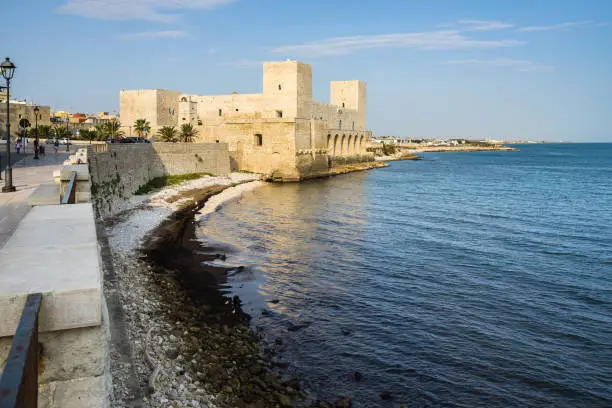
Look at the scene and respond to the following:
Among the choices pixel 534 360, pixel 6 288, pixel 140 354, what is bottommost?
pixel 534 360

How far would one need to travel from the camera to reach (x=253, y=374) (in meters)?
7.91

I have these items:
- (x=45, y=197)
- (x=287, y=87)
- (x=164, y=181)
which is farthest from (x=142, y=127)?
(x=45, y=197)

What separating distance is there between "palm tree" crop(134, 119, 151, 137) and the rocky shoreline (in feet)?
99.6

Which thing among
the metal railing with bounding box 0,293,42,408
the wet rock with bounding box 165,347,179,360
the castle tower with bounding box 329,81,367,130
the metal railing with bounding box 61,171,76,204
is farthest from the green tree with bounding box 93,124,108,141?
the metal railing with bounding box 0,293,42,408

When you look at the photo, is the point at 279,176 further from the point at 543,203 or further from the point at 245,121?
the point at 543,203

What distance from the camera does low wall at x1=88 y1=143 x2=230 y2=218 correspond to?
17891mm

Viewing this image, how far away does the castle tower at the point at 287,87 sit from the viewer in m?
43.6

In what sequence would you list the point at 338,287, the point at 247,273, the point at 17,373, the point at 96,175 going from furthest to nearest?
the point at 96,175 → the point at 247,273 → the point at 338,287 → the point at 17,373

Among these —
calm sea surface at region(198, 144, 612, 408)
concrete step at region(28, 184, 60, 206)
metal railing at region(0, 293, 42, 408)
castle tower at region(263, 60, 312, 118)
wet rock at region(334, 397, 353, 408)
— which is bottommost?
wet rock at region(334, 397, 353, 408)

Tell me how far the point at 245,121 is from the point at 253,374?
121ft

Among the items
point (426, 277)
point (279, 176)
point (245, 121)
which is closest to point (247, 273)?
point (426, 277)

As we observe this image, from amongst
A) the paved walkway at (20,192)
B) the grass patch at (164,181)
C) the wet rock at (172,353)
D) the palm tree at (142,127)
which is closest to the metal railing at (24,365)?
the paved walkway at (20,192)

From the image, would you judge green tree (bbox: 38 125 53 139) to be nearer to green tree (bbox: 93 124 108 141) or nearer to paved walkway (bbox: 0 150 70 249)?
green tree (bbox: 93 124 108 141)

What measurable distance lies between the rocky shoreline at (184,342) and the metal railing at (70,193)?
3.76ft
